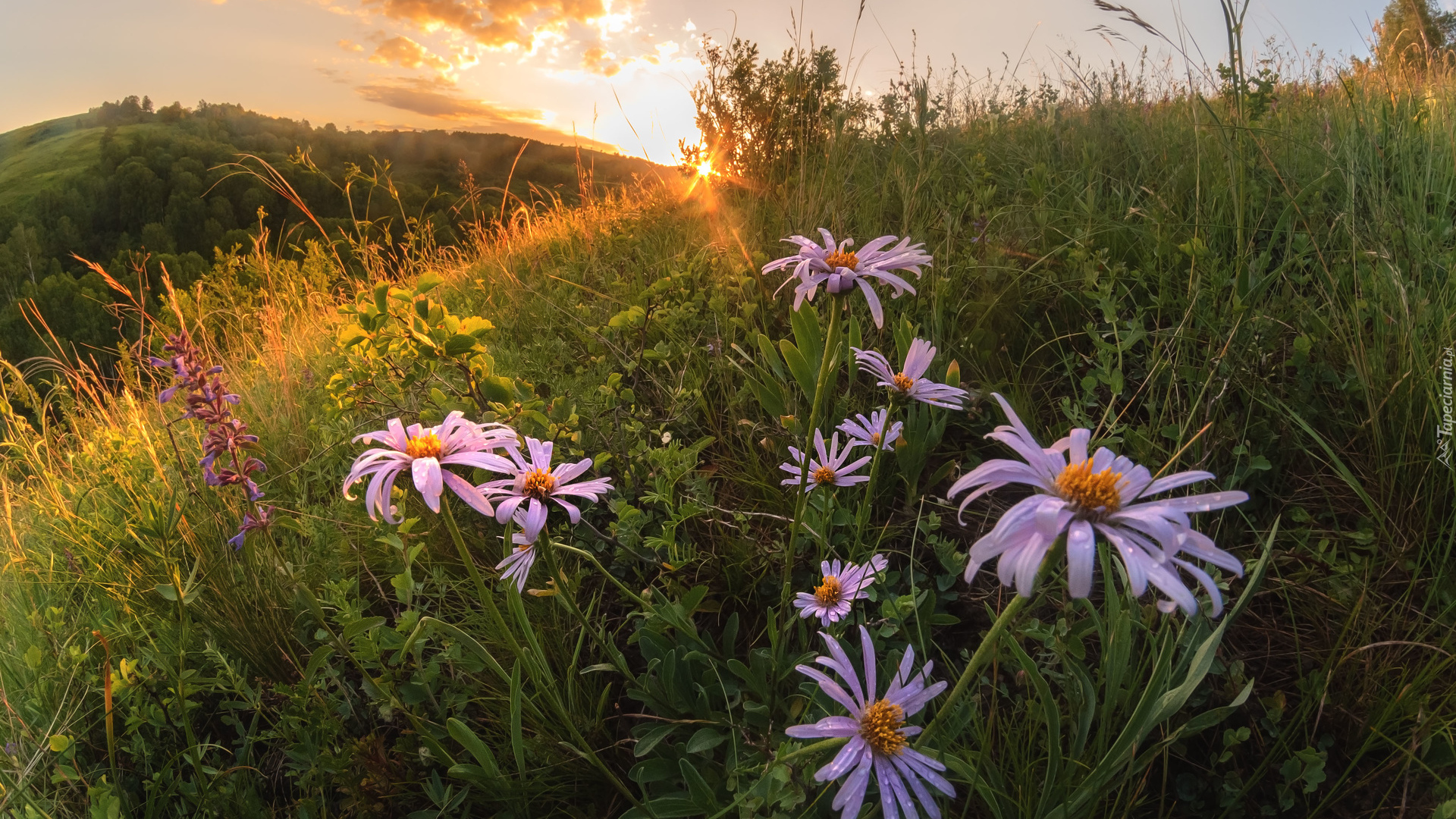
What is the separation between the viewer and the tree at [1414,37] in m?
2.61

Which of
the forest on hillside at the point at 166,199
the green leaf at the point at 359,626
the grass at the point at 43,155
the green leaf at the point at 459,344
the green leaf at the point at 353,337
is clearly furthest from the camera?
the grass at the point at 43,155

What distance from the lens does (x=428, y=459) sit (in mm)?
830

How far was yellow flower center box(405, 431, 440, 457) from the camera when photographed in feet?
2.83

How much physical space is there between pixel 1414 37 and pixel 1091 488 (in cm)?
674

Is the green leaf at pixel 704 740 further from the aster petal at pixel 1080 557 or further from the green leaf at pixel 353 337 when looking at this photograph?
the green leaf at pixel 353 337

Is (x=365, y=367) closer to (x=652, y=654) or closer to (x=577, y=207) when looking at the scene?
(x=652, y=654)

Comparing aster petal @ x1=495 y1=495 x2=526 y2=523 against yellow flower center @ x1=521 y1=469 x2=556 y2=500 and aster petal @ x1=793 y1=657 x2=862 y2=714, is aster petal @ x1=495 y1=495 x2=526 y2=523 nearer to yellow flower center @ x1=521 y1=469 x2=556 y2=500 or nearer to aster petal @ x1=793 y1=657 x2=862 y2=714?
yellow flower center @ x1=521 y1=469 x2=556 y2=500

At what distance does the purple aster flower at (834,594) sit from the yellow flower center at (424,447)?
0.60 meters

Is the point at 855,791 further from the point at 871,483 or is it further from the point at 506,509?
the point at 506,509

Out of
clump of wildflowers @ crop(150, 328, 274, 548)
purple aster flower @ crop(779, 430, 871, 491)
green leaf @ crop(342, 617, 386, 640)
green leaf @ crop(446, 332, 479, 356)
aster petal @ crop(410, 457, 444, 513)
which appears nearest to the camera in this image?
aster petal @ crop(410, 457, 444, 513)

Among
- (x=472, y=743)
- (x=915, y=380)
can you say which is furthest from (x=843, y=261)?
(x=472, y=743)

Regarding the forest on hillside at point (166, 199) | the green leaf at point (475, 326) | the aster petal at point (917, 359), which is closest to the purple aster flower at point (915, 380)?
the aster petal at point (917, 359)

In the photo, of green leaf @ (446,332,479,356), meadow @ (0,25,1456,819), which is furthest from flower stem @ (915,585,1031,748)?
green leaf @ (446,332,479,356)

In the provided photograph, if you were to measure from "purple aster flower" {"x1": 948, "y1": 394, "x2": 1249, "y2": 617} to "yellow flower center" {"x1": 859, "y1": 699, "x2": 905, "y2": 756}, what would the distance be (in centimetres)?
36
